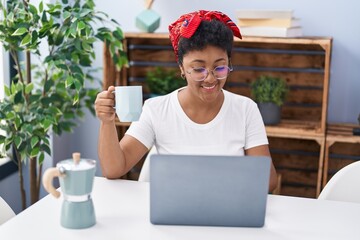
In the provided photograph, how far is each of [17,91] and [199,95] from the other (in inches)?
38.9

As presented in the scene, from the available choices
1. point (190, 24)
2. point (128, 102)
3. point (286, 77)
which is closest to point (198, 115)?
point (190, 24)

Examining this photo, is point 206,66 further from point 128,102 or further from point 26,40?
point 26,40

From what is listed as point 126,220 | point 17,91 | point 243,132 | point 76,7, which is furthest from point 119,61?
point 126,220

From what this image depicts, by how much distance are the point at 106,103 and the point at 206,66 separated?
352 mm

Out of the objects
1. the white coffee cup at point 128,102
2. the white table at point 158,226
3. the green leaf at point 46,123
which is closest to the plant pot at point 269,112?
the green leaf at point 46,123

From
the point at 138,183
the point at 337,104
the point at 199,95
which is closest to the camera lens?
the point at 138,183

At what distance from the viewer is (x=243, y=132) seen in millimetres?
1857

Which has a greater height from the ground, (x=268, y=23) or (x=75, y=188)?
(x=268, y=23)

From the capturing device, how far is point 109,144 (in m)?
1.68

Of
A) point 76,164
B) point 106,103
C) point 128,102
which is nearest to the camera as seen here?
point 76,164

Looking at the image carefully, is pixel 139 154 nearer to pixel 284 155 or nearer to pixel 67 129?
pixel 67 129

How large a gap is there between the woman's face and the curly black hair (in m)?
0.02

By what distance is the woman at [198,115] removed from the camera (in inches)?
67.2

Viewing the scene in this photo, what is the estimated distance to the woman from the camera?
1.71 meters
